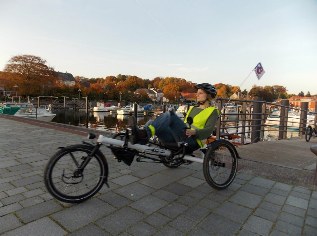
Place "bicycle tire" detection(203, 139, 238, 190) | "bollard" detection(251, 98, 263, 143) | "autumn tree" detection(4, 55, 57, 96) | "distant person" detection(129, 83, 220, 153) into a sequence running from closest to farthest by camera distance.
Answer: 1. "distant person" detection(129, 83, 220, 153)
2. "bicycle tire" detection(203, 139, 238, 190)
3. "bollard" detection(251, 98, 263, 143)
4. "autumn tree" detection(4, 55, 57, 96)

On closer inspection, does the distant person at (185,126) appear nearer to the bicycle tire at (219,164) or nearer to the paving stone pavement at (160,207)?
the bicycle tire at (219,164)

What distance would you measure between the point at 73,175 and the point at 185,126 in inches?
58.1

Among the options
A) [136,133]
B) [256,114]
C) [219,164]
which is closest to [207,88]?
[219,164]

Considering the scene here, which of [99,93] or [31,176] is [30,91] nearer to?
[99,93]

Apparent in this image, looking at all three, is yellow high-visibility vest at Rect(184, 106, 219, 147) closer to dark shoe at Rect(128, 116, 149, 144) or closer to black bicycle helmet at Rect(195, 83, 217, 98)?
black bicycle helmet at Rect(195, 83, 217, 98)

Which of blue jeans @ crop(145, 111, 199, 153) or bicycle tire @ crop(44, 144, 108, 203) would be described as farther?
blue jeans @ crop(145, 111, 199, 153)

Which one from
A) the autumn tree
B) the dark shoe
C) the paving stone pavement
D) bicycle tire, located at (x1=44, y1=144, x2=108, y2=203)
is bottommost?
the paving stone pavement

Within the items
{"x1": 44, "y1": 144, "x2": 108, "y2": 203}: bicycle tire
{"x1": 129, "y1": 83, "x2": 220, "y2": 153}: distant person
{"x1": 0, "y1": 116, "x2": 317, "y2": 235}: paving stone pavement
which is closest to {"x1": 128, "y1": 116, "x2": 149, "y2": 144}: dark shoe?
{"x1": 129, "y1": 83, "x2": 220, "y2": 153}: distant person

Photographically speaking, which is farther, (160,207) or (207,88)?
(207,88)

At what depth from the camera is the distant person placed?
2.96 meters

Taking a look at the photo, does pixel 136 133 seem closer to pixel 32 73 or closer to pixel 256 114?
pixel 256 114

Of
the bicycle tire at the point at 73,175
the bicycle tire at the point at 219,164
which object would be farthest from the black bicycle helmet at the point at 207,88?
the bicycle tire at the point at 73,175

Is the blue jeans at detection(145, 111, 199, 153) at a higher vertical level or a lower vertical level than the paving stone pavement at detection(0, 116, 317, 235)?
higher

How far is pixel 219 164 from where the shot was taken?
3.44 meters
